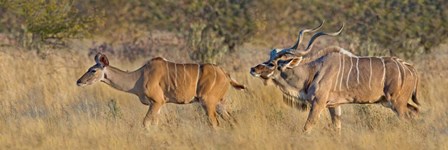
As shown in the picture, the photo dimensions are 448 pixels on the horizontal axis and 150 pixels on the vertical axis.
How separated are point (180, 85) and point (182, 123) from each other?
0.41 meters

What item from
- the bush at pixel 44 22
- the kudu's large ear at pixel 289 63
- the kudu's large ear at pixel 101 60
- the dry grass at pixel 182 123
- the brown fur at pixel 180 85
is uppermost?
the bush at pixel 44 22

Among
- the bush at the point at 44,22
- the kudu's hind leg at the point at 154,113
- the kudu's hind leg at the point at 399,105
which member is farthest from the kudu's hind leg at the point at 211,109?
the bush at the point at 44,22

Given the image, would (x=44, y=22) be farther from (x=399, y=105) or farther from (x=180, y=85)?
(x=399, y=105)

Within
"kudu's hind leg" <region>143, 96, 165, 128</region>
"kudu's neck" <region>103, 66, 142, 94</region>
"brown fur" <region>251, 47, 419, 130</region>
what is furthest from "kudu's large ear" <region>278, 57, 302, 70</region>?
"kudu's neck" <region>103, 66, 142, 94</region>

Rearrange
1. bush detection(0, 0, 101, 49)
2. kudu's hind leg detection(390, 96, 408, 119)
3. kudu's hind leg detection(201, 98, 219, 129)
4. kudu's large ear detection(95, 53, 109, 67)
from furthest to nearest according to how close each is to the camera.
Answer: bush detection(0, 0, 101, 49) < kudu's large ear detection(95, 53, 109, 67) < kudu's hind leg detection(201, 98, 219, 129) < kudu's hind leg detection(390, 96, 408, 119)

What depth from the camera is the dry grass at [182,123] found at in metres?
9.27

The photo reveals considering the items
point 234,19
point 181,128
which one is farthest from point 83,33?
point 181,128

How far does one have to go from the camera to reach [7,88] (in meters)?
12.9

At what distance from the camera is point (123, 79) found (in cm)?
1083

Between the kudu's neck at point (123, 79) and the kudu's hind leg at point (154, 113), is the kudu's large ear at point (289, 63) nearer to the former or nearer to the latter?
the kudu's hind leg at point (154, 113)

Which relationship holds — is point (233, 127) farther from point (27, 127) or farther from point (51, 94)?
point (51, 94)

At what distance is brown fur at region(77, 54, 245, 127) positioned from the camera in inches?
412

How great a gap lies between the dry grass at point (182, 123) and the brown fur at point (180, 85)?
0.68 feet

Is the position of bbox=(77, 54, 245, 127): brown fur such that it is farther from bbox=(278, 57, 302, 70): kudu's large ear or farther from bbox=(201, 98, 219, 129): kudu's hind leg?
bbox=(278, 57, 302, 70): kudu's large ear
